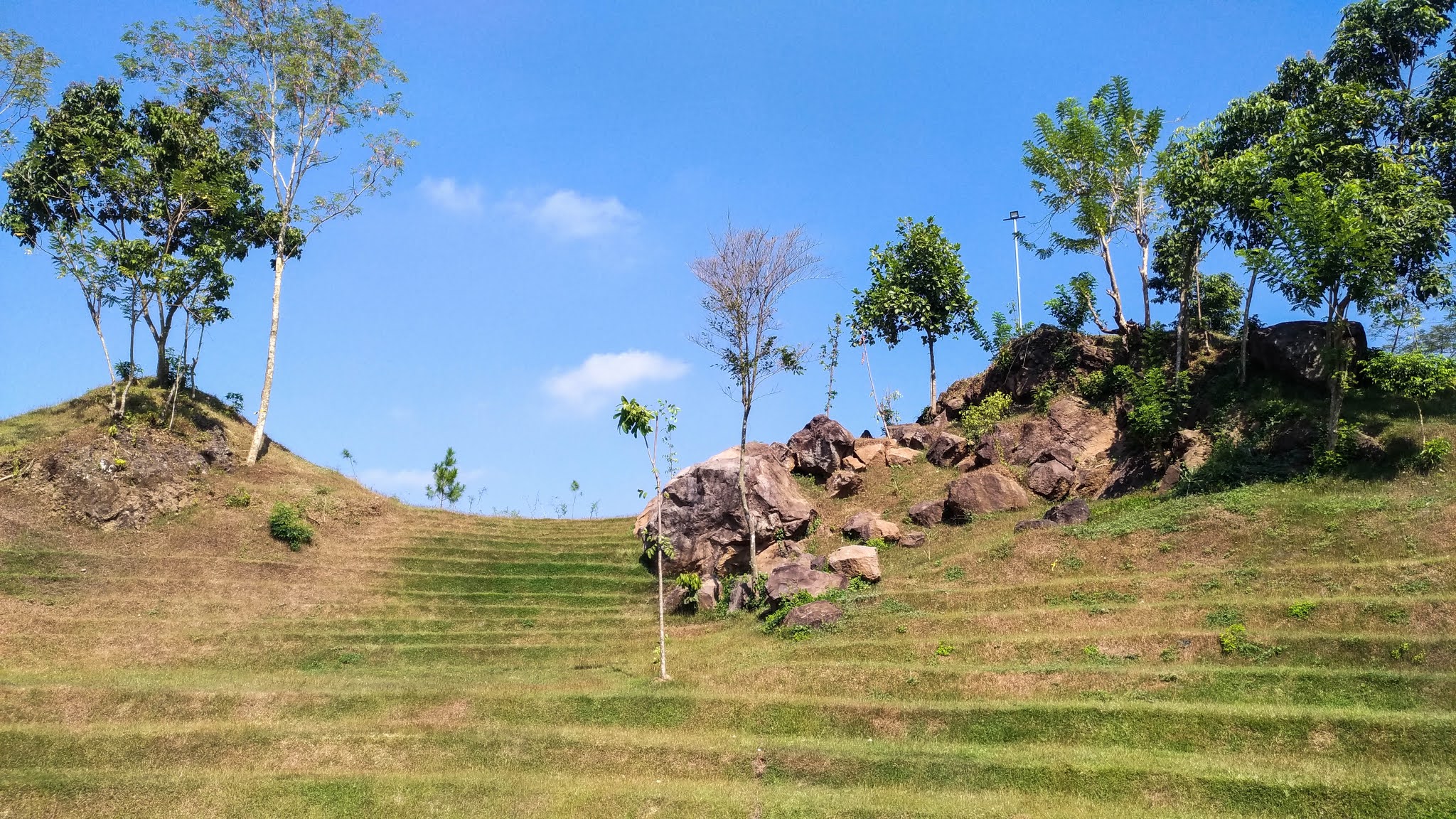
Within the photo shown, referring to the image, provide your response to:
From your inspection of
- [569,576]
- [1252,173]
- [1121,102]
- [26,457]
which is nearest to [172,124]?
[26,457]

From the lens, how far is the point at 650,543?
3366cm

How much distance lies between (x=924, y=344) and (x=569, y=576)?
22206mm

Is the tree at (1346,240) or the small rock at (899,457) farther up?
the tree at (1346,240)

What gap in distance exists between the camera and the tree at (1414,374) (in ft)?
78.1

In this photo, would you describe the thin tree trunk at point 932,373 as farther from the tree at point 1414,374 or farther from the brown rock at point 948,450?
the tree at point 1414,374

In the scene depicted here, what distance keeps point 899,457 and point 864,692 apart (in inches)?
724

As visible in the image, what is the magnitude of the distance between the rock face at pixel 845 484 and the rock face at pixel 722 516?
1.95m

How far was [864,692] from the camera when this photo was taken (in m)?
19.7

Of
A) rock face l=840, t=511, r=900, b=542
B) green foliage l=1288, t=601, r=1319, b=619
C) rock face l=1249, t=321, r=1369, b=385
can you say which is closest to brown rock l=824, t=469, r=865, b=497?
rock face l=840, t=511, r=900, b=542

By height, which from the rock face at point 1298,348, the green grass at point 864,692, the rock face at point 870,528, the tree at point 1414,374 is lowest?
the green grass at point 864,692

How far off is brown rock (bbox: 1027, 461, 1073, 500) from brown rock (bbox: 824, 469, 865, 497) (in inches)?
286

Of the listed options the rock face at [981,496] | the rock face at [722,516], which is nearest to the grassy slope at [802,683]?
the rock face at [981,496]

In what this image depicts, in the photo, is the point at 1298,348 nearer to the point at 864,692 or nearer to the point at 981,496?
the point at 981,496

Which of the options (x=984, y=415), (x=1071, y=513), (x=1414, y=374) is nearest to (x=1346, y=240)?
(x=1414, y=374)
